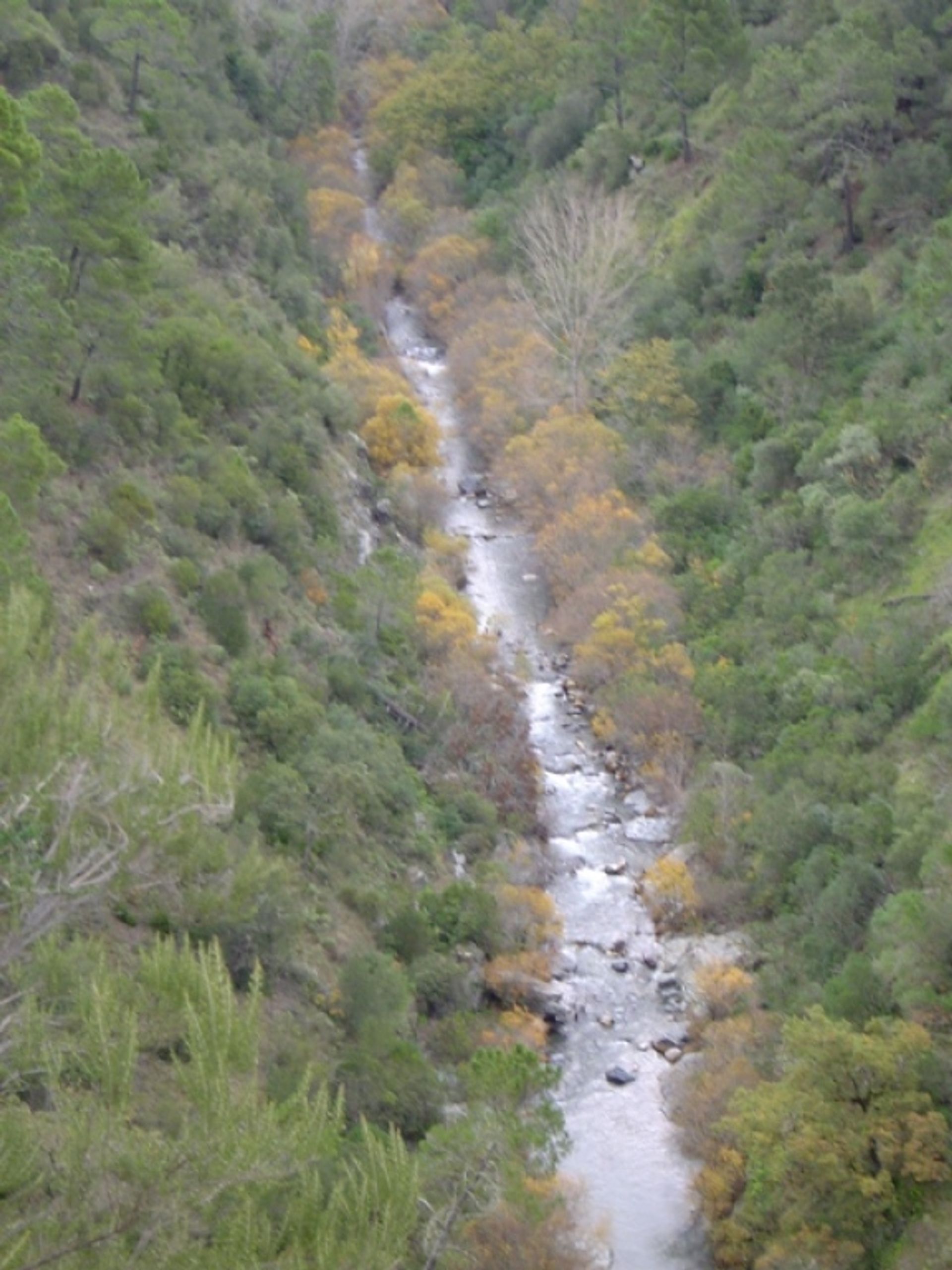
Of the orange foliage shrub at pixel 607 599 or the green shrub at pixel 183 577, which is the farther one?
the orange foliage shrub at pixel 607 599

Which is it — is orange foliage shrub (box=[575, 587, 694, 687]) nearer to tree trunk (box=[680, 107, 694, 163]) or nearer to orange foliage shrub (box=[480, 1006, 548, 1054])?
orange foliage shrub (box=[480, 1006, 548, 1054])

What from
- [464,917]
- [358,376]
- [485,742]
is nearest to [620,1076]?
[464,917]

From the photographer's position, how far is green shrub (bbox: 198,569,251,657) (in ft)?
120

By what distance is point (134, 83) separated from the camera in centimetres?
5594

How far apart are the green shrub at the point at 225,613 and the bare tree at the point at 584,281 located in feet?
76.1

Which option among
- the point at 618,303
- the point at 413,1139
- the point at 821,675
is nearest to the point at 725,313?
the point at 618,303

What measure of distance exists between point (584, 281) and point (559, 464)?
8.93m

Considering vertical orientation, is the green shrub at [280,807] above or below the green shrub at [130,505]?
below

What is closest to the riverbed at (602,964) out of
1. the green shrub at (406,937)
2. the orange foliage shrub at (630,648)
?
the orange foliage shrub at (630,648)

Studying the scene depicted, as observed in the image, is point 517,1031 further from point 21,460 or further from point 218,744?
point 21,460

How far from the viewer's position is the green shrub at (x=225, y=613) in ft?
120

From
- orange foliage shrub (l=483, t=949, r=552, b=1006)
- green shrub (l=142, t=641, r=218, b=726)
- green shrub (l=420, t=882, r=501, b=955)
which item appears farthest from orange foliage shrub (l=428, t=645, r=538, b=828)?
green shrub (l=142, t=641, r=218, b=726)

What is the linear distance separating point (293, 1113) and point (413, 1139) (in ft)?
29.5

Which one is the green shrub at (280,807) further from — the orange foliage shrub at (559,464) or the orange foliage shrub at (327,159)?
the orange foliage shrub at (327,159)
